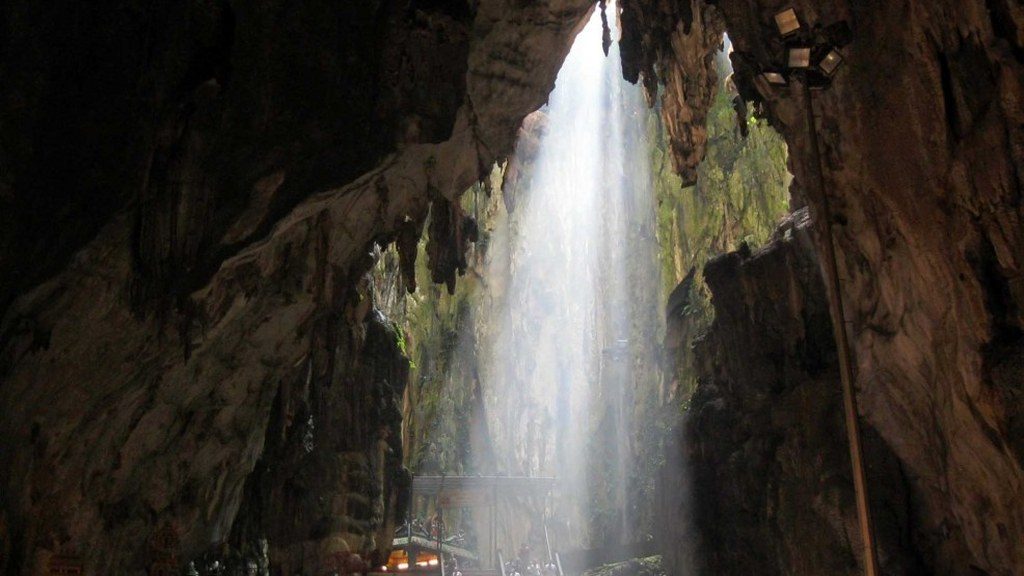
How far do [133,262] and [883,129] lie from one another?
8664mm

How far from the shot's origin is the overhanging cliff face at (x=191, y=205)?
27.9ft

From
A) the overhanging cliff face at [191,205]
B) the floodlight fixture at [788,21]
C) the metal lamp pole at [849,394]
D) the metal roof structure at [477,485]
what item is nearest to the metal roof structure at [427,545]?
the metal roof structure at [477,485]

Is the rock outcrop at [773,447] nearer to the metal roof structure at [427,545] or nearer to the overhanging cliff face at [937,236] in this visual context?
the overhanging cliff face at [937,236]

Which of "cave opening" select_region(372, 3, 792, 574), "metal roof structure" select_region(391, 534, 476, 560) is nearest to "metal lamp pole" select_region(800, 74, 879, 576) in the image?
"cave opening" select_region(372, 3, 792, 574)

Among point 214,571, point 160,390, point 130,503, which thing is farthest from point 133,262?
point 214,571

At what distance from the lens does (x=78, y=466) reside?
31.9 feet

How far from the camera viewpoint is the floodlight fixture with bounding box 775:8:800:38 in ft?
17.0

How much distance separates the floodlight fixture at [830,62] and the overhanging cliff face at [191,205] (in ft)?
20.3

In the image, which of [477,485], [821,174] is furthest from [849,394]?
[477,485]

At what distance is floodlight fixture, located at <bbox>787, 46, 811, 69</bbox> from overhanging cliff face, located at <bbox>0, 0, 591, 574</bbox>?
20.4 ft

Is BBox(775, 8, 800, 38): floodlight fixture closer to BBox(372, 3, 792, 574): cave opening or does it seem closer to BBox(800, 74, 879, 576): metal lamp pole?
BBox(800, 74, 879, 576): metal lamp pole

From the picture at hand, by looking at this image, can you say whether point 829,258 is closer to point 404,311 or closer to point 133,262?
point 133,262

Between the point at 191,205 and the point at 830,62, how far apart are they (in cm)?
712

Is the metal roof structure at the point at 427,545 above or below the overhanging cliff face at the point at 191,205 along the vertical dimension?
below
